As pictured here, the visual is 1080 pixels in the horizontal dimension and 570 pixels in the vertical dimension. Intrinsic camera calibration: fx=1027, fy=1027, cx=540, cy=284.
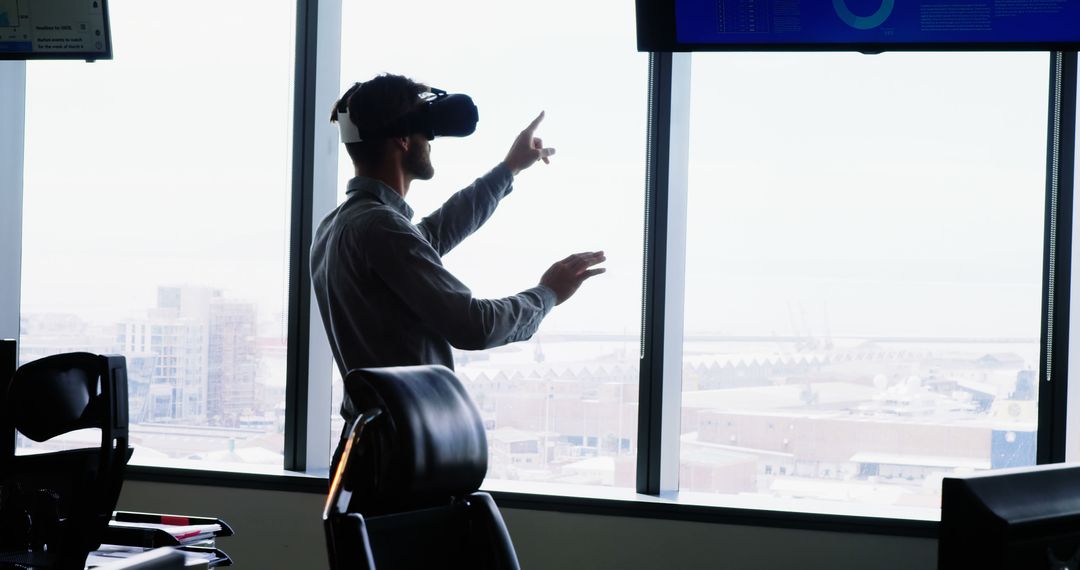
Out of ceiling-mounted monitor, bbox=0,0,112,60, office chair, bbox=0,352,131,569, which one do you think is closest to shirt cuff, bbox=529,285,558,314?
office chair, bbox=0,352,131,569

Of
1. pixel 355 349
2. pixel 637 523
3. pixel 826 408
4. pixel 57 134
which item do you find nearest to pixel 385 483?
pixel 355 349

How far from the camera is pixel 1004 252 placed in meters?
2.85

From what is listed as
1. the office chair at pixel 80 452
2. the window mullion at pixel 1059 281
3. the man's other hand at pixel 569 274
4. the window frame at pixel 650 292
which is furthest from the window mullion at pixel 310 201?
the window mullion at pixel 1059 281

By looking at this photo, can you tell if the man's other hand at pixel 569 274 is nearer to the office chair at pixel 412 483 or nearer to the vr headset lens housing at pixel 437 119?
the vr headset lens housing at pixel 437 119

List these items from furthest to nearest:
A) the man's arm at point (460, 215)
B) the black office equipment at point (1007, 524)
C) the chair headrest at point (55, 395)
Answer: the man's arm at point (460, 215), the chair headrest at point (55, 395), the black office equipment at point (1007, 524)

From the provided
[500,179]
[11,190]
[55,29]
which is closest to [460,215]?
[500,179]

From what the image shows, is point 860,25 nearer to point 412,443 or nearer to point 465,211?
point 465,211

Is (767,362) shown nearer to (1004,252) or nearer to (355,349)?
(1004,252)

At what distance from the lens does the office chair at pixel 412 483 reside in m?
1.29

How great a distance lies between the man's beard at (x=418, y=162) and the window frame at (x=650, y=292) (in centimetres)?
98

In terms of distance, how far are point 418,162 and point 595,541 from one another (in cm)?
128

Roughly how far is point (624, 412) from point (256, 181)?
1393 mm

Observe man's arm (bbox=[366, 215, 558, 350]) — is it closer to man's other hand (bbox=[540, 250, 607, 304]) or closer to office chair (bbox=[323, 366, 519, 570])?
man's other hand (bbox=[540, 250, 607, 304])

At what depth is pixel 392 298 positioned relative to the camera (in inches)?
81.6
